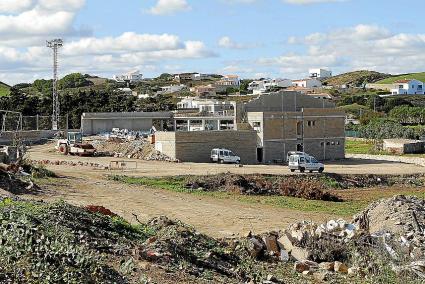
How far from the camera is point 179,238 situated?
17906 millimetres

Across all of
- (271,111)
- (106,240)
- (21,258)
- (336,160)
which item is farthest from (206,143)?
(21,258)

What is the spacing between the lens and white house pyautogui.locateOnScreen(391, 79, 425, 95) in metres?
181

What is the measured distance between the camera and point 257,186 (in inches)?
1575

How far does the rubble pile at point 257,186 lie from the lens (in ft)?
→ 126

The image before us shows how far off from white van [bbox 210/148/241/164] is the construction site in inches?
15.9

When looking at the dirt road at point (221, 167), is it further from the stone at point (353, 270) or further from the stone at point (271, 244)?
the stone at point (353, 270)

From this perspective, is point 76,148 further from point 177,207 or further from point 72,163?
point 177,207

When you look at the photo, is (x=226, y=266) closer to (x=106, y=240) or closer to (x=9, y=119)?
(x=106, y=240)

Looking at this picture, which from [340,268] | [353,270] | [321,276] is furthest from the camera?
[340,268]

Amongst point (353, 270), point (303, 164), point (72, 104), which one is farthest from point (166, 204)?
point (72, 104)

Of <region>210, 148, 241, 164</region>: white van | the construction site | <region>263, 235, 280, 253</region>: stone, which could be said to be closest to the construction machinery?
the construction site

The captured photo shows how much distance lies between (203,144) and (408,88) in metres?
136

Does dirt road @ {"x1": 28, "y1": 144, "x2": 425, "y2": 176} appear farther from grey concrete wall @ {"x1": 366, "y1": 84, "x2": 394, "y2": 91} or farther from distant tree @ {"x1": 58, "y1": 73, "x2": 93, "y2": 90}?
grey concrete wall @ {"x1": 366, "y1": 84, "x2": 394, "y2": 91}

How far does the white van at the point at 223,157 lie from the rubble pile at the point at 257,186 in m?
12.8
